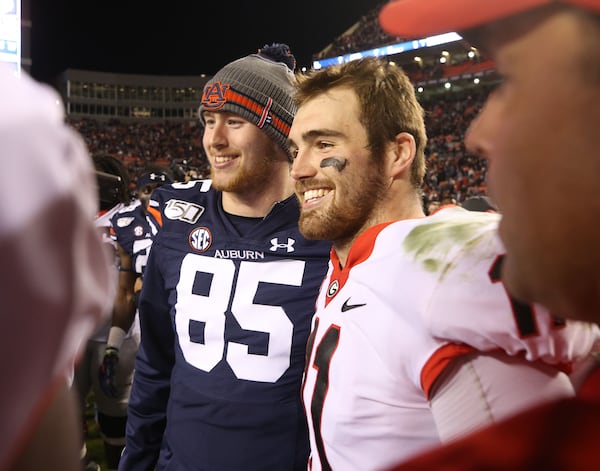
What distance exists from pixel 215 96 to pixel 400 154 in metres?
0.84

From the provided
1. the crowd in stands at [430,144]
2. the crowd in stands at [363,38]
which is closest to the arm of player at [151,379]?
the crowd in stands at [430,144]

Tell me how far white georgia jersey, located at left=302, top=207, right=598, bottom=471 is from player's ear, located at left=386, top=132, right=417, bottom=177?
39 cm

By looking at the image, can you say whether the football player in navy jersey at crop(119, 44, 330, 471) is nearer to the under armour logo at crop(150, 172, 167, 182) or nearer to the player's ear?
the player's ear

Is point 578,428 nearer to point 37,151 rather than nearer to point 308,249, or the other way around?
point 37,151

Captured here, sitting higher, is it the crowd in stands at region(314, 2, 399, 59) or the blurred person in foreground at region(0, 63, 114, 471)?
the crowd in stands at region(314, 2, 399, 59)

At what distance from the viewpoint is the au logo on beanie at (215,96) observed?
201 centimetres

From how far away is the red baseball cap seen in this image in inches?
22.2

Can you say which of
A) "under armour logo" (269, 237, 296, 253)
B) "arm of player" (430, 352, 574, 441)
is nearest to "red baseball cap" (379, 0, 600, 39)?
"arm of player" (430, 352, 574, 441)

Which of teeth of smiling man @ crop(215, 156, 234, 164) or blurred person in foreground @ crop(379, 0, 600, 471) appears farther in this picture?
teeth of smiling man @ crop(215, 156, 234, 164)

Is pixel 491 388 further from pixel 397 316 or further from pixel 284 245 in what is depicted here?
pixel 284 245

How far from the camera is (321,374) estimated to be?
1.18 metres

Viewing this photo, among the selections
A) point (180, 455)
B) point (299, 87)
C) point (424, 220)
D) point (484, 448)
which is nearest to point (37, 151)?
point (484, 448)

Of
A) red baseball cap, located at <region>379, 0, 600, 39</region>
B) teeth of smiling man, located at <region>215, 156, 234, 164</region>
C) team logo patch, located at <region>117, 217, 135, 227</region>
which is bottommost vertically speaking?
team logo patch, located at <region>117, 217, 135, 227</region>

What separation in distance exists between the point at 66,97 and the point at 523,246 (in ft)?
147
